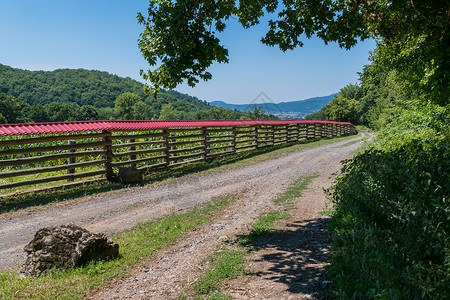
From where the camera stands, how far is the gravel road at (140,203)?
7090 millimetres

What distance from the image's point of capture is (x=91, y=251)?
514 cm


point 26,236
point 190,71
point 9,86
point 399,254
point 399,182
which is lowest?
point 26,236

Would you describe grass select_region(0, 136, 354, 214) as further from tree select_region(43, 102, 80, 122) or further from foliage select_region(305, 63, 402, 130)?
tree select_region(43, 102, 80, 122)

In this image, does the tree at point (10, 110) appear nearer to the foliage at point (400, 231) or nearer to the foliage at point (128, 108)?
the foliage at point (128, 108)

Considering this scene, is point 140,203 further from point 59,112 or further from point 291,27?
point 59,112

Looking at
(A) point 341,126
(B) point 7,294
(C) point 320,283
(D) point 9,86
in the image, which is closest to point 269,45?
(C) point 320,283

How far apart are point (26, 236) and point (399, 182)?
295 inches

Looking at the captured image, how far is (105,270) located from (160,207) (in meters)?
3.87

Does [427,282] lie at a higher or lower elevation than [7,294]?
higher

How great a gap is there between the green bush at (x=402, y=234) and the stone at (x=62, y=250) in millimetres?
3844

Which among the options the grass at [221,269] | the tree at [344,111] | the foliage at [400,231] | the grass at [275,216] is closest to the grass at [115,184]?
the grass at [275,216]

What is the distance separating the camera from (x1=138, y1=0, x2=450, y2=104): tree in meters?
6.90

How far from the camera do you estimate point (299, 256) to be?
16.8 ft

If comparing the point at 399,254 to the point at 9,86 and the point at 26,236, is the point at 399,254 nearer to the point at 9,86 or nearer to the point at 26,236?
the point at 26,236
